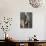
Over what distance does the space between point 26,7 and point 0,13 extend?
29.7 inches

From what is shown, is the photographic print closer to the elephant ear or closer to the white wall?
the white wall

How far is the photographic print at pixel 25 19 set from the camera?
376cm

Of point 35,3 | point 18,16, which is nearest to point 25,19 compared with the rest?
point 18,16

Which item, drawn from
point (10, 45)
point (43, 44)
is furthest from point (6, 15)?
point (43, 44)

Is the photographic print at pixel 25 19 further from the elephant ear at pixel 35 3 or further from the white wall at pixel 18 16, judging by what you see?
the elephant ear at pixel 35 3

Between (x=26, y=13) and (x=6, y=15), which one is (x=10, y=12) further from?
(x=26, y=13)

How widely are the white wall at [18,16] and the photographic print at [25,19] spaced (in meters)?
0.09

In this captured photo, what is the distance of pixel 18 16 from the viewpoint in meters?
3.76

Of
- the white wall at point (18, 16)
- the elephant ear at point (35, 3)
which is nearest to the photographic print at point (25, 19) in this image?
the white wall at point (18, 16)

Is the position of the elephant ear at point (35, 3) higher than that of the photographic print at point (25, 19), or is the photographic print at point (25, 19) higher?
the elephant ear at point (35, 3)

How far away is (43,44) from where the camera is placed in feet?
11.1

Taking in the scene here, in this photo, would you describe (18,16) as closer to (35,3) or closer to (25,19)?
(25,19)

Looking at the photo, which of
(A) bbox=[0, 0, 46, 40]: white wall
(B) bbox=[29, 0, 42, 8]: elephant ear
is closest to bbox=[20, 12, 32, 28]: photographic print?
(A) bbox=[0, 0, 46, 40]: white wall

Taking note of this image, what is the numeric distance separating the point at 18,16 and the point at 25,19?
0.22 m
